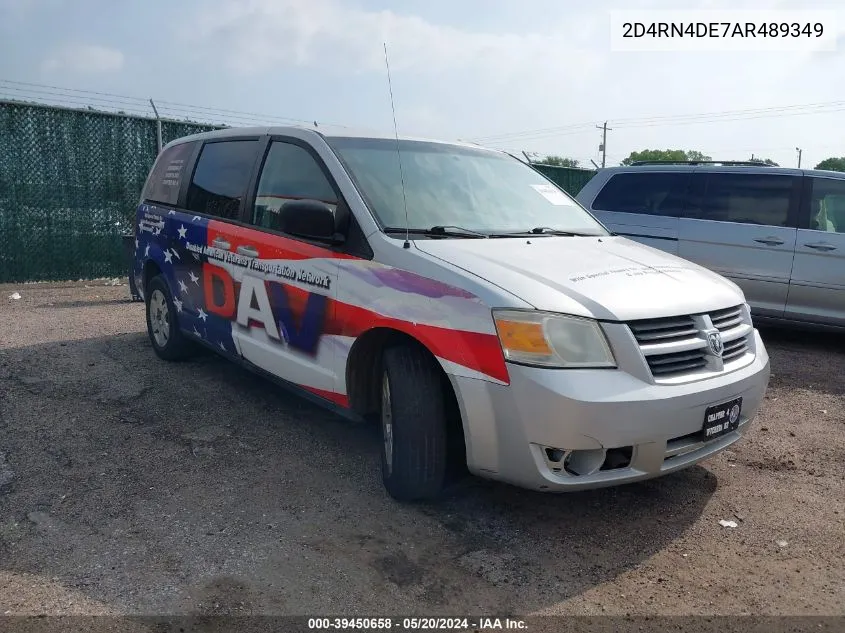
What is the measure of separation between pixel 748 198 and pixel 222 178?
511 centimetres

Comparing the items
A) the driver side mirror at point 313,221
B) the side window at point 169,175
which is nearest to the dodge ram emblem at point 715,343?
the driver side mirror at point 313,221

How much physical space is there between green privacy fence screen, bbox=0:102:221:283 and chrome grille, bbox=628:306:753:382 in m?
8.44

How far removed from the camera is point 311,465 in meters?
3.95

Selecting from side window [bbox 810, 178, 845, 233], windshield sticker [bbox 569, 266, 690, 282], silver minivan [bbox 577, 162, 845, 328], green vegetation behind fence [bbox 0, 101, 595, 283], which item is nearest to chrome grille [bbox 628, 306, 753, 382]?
windshield sticker [bbox 569, 266, 690, 282]

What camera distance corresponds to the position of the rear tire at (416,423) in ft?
10.6

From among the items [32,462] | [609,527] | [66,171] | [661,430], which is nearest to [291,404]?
[32,462]

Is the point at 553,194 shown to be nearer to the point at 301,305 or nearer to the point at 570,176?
the point at 301,305

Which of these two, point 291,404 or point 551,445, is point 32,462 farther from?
point 551,445

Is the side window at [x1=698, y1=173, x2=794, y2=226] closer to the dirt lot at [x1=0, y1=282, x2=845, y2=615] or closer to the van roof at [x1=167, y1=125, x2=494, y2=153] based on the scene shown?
the dirt lot at [x1=0, y1=282, x2=845, y2=615]

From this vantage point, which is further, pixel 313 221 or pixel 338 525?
pixel 313 221

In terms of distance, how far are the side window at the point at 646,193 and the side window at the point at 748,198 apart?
0.90 ft

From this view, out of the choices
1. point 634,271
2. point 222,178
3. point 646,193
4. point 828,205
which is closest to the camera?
point 634,271

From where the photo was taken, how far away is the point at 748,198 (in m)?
7.27

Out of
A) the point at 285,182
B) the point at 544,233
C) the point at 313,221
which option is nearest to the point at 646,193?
the point at 544,233
